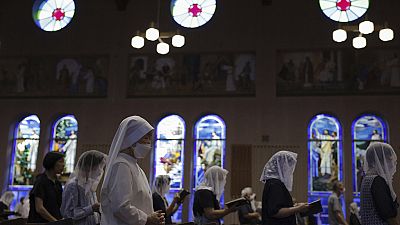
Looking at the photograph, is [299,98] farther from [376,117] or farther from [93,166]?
[93,166]

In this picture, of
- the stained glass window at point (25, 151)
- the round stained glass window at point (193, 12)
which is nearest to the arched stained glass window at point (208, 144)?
the round stained glass window at point (193, 12)

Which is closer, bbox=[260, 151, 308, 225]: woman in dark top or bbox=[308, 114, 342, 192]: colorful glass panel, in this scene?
bbox=[260, 151, 308, 225]: woman in dark top

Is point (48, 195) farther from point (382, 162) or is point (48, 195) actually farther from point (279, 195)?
point (382, 162)

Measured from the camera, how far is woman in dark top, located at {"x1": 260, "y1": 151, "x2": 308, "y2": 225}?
3.52m

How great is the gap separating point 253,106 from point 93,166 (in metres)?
8.64

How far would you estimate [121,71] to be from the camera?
1312 cm

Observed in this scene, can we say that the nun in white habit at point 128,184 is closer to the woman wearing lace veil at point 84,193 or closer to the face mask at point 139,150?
the face mask at point 139,150

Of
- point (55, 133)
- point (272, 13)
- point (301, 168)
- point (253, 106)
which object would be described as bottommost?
point (301, 168)

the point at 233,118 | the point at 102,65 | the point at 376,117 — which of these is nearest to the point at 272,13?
the point at 233,118

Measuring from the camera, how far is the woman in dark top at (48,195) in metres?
3.79

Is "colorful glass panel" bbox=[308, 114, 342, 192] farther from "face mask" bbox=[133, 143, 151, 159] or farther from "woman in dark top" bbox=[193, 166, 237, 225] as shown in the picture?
"face mask" bbox=[133, 143, 151, 159]

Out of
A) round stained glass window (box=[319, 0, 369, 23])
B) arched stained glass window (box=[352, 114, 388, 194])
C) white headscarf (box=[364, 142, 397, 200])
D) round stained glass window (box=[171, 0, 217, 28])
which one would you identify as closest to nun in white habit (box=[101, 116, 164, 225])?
white headscarf (box=[364, 142, 397, 200])

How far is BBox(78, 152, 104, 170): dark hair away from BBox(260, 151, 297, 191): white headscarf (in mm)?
1533

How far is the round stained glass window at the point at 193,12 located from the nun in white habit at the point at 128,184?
422 inches
